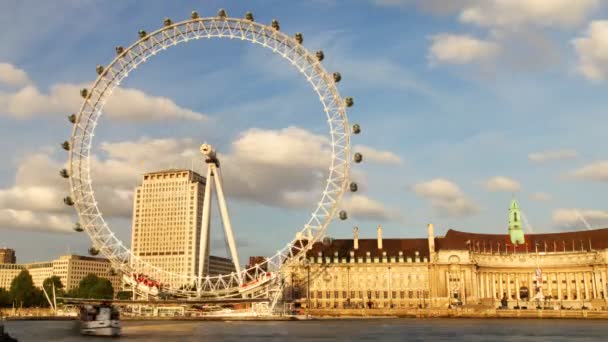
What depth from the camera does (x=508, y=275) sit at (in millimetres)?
153500

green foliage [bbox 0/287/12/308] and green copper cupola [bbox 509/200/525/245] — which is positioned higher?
green copper cupola [bbox 509/200/525/245]

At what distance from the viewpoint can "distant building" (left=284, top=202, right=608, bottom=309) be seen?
146 meters

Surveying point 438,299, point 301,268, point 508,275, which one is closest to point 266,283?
point 301,268

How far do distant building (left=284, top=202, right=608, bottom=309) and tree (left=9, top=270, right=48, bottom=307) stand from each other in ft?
224

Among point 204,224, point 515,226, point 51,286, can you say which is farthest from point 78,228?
point 515,226

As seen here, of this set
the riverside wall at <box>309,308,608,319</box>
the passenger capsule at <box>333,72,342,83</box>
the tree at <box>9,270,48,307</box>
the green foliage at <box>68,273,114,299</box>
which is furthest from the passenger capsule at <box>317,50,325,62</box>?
the tree at <box>9,270,48,307</box>

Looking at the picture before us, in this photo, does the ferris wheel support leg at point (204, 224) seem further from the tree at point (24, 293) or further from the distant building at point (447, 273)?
the tree at point (24, 293)

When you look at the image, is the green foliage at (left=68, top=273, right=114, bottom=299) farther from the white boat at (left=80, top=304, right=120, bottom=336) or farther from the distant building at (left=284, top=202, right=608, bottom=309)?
the white boat at (left=80, top=304, right=120, bottom=336)

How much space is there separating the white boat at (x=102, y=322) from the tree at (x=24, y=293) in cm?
9492

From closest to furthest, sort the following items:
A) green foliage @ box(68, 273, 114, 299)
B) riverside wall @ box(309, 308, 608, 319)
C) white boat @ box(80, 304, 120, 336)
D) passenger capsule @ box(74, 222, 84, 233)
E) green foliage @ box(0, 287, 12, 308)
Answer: white boat @ box(80, 304, 120, 336), passenger capsule @ box(74, 222, 84, 233), riverside wall @ box(309, 308, 608, 319), green foliage @ box(68, 273, 114, 299), green foliage @ box(0, 287, 12, 308)

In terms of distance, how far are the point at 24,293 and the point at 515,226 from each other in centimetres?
12512

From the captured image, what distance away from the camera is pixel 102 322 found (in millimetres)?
74750

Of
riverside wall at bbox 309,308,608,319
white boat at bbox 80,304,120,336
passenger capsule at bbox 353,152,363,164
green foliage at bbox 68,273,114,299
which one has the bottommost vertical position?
riverside wall at bbox 309,308,608,319

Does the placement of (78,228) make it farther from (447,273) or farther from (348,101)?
(447,273)
